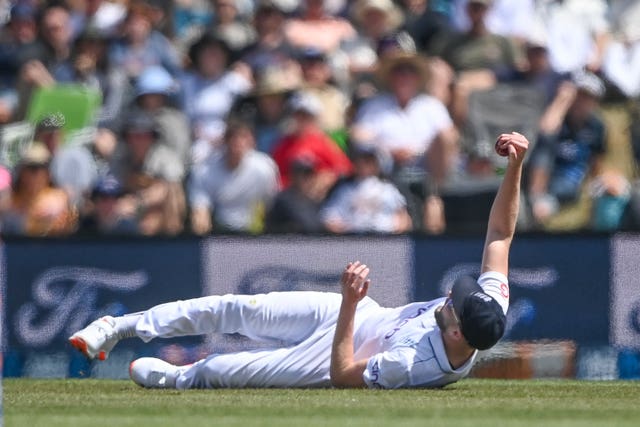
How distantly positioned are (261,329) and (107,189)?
402cm

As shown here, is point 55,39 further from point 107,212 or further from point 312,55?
point 107,212

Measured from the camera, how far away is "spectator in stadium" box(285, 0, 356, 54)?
1516 centimetres

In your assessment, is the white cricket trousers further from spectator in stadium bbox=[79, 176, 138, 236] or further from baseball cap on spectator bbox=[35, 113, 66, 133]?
baseball cap on spectator bbox=[35, 113, 66, 133]

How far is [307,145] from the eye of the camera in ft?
44.5

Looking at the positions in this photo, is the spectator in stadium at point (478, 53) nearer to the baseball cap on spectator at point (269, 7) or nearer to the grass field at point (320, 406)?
the baseball cap on spectator at point (269, 7)

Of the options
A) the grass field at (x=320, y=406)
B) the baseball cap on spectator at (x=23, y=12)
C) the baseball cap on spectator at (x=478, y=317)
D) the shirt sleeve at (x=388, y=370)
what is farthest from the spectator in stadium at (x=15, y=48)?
the baseball cap on spectator at (x=478, y=317)

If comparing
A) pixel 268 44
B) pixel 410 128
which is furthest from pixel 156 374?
pixel 268 44

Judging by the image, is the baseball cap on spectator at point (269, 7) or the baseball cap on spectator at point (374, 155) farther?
the baseball cap on spectator at point (269, 7)

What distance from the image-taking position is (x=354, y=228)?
12.6m

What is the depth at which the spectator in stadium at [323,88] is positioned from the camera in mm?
14242

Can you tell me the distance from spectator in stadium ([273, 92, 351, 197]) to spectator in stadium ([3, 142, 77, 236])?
1954mm

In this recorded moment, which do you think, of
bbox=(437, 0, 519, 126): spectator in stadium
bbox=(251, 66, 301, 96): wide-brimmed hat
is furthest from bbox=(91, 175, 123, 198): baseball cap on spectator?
bbox=(437, 0, 519, 126): spectator in stadium

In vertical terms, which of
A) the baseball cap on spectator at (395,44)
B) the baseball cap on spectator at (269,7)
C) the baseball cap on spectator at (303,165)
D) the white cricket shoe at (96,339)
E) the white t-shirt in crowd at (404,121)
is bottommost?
the white cricket shoe at (96,339)

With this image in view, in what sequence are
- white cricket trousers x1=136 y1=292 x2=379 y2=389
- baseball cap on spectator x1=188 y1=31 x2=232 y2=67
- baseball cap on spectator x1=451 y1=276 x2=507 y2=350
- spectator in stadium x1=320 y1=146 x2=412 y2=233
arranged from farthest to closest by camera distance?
baseball cap on spectator x1=188 y1=31 x2=232 y2=67 → spectator in stadium x1=320 y1=146 x2=412 y2=233 → white cricket trousers x1=136 y1=292 x2=379 y2=389 → baseball cap on spectator x1=451 y1=276 x2=507 y2=350
